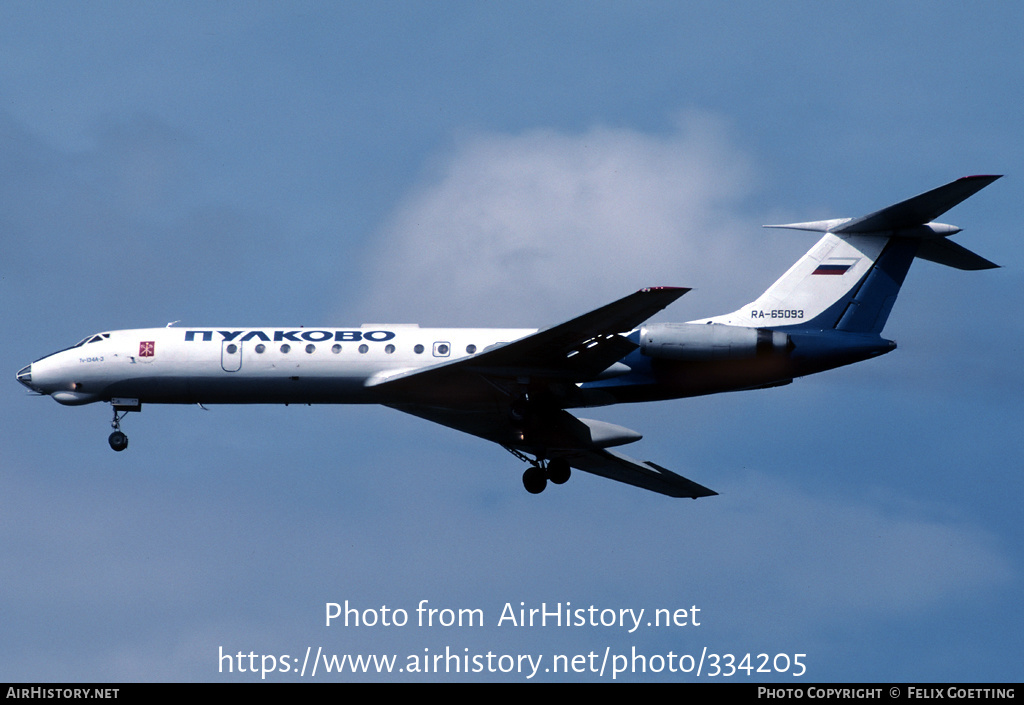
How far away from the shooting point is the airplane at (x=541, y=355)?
102ft

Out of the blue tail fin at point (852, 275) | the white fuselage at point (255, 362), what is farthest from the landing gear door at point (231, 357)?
the blue tail fin at point (852, 275)

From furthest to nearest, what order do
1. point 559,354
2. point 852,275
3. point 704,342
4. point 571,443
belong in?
1. point 571,443
2. point 852,275
3. point 559,354
4. point 704,342

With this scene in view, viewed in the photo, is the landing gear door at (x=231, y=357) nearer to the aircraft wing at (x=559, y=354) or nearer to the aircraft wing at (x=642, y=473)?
the aircraft wing at (x=559, y=354)

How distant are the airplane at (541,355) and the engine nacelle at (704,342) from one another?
29 mm

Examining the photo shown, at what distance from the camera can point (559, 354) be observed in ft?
103

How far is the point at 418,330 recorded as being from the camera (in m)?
33.4

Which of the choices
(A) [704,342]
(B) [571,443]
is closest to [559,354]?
(A) [704,342]

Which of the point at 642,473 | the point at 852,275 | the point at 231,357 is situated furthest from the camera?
the point at 642,473

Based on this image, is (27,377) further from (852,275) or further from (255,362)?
(852,275)

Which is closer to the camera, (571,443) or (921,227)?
(921,227)

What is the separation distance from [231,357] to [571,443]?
27.5 ft

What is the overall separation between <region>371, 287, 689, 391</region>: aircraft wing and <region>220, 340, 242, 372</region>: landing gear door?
321 centimetres
